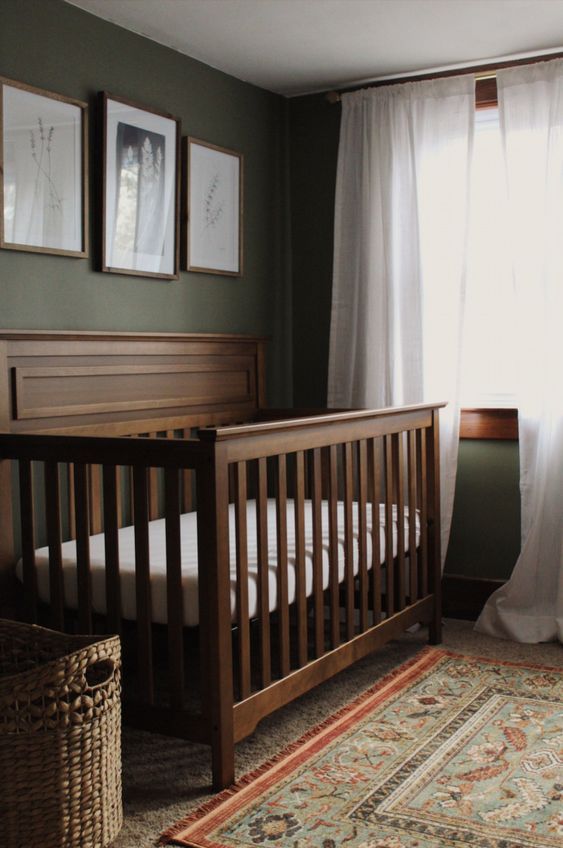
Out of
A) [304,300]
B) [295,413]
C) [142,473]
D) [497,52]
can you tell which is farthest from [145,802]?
[497,52]

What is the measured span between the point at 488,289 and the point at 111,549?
6.48 feet

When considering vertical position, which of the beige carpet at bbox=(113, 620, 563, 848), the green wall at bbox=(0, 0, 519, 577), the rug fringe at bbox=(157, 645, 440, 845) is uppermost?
the green wall at bbox=(0, 0, 519, 577)

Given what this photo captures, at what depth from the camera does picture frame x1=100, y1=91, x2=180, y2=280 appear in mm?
3035

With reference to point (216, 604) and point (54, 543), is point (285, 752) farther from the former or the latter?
point (54, 543)

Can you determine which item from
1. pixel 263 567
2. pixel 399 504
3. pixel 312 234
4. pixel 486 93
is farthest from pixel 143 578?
pixel 486 93

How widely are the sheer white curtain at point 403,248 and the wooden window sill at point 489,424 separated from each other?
11cm

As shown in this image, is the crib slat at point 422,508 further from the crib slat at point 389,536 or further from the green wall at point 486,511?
the green wall at point 486,511

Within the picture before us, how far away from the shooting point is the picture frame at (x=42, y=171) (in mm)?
2688

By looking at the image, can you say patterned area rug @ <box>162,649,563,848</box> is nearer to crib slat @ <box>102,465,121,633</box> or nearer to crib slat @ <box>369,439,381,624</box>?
crib slat @ <box>369,439,381,624</box>

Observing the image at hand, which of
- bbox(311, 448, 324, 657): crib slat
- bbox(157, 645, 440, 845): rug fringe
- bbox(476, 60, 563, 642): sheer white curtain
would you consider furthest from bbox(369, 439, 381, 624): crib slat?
bbox(476, 60, 563, 642): sheer white curtain

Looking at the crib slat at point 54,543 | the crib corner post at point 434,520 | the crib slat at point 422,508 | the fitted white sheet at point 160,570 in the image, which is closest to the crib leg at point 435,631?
the crib corner post at point 434,520

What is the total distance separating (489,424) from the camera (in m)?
3.63

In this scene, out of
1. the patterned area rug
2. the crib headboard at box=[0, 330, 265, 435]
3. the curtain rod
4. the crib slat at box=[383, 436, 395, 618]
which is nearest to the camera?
the patterned area rug

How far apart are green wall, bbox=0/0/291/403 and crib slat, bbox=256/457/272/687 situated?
92 cm
